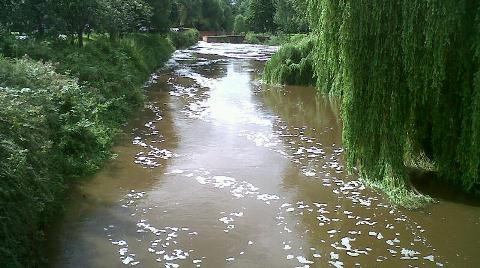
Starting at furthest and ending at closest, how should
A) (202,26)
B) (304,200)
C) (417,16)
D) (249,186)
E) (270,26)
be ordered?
(202,26)
(270,26)
(249,186)
(304,200)
(417,16)

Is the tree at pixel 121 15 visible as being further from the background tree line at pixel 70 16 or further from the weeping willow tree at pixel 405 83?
the weeping willow tree at pixel 405 83

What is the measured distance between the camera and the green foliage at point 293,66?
2719 cm

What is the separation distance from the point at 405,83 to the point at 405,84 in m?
0.02

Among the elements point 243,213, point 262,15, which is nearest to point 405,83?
point 243,213

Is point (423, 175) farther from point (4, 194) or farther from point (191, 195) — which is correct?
point (4, 194)

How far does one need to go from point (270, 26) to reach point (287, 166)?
71.2 m

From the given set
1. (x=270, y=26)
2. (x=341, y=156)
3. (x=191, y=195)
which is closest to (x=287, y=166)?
(x=341, y=156)

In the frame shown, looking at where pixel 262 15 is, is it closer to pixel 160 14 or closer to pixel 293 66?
pixel 160 14

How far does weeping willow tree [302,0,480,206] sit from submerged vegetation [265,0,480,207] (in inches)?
0.7

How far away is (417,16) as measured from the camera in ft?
32.2

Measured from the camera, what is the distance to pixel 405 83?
33.9 feet

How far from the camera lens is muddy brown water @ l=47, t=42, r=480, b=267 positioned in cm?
818

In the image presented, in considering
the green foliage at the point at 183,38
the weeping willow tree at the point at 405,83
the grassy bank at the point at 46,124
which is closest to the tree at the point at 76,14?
the grassy bank at the point at 46,124

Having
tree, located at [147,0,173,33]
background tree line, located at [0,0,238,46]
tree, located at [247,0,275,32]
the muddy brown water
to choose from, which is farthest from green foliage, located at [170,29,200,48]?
the muddy brown water
